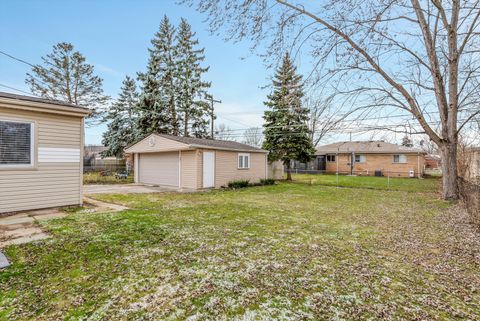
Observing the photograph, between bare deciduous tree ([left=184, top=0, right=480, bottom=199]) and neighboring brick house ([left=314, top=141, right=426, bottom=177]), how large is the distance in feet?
38.8

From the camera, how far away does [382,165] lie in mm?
23906

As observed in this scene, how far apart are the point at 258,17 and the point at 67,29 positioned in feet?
37.1

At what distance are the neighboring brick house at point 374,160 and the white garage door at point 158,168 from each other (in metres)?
14.3

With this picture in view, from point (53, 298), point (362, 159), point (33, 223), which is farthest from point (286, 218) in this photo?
point (362, 159)

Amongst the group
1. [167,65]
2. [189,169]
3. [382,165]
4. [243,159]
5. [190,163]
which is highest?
[167,65]

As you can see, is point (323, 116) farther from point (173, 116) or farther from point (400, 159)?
point (400, 159)

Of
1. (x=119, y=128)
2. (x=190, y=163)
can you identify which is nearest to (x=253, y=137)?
(x=119, y=128)

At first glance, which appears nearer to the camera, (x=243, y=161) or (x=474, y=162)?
(x=474, y=162)

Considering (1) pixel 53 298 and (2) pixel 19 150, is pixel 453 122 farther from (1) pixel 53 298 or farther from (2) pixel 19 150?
(2) pixel 19 150

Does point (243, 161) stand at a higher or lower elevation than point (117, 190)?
higher

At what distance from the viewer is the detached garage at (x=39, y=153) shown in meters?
5.77

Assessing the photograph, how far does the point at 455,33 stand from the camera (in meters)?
8.38

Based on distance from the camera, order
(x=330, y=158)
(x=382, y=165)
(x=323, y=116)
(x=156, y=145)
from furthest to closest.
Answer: (x=330, y=158) → (x=382, y=165) → (x=156, y=145) → (x=323, y=116)

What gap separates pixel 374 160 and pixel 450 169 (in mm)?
15603
